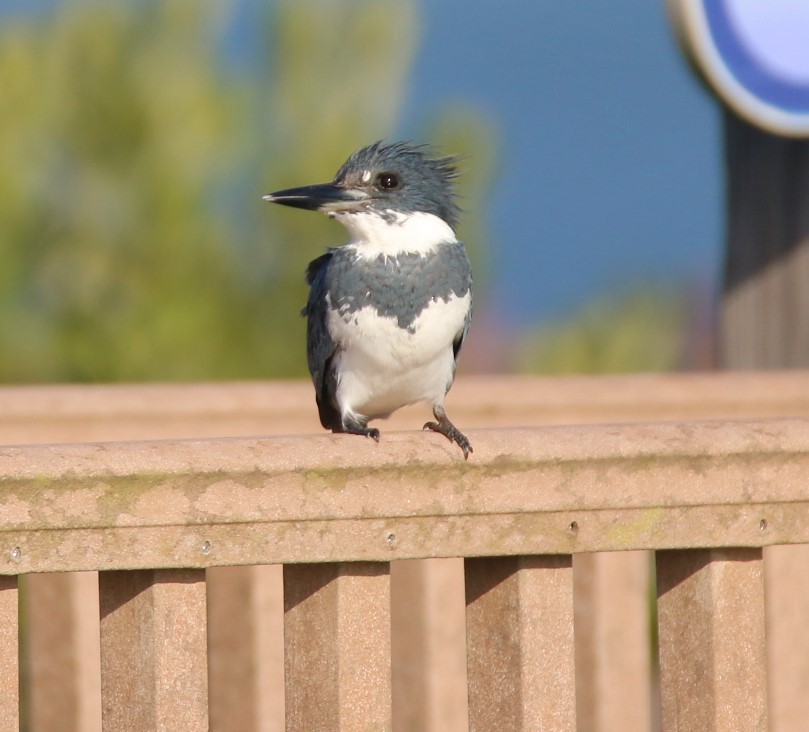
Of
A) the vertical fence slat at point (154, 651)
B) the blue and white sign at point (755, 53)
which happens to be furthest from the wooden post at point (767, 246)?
the vertical fence slat at point (154, 651)

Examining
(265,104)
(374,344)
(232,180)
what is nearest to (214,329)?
(232,180)

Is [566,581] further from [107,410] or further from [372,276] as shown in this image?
[107,410]

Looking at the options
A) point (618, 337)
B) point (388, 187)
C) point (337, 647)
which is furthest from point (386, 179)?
point (618, 337)

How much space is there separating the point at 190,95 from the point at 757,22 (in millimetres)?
4593

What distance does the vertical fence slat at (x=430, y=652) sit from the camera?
3264 mm

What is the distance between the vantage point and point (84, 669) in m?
3.13

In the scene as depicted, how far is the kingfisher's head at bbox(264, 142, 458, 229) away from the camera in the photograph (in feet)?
10.5

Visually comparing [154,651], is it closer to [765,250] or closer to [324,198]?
[324,198]

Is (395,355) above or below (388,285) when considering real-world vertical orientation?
below

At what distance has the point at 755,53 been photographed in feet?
14.2

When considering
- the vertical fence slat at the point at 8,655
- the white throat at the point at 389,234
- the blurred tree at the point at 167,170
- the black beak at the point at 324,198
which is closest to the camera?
the vertical fence slat at the point at 8,655

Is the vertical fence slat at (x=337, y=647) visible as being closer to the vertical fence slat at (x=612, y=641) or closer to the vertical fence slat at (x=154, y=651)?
the vertical fence slat at (x=154, y=651)

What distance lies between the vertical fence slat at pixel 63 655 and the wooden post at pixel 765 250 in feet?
8.27

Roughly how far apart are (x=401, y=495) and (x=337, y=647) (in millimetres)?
222
